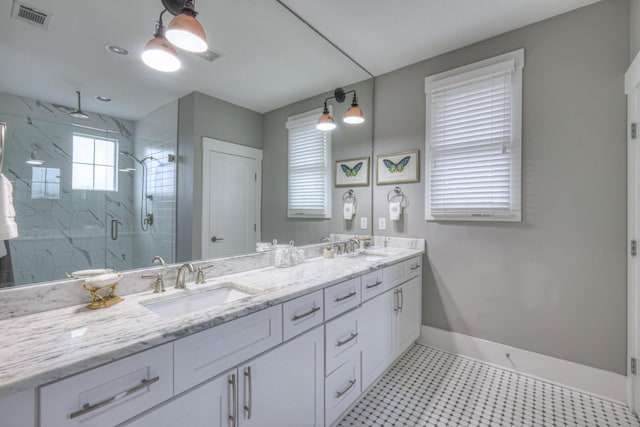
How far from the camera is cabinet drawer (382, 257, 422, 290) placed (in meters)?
2.11

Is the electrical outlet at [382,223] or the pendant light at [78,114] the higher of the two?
the pendant light at [78,114]

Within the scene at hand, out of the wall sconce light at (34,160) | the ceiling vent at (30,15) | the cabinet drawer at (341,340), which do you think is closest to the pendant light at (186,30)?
the ceiling vent at (30,15)

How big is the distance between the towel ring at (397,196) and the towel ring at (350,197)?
1.12 feet

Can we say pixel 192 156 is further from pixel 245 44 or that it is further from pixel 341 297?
pixel 341 297

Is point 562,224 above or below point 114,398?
above

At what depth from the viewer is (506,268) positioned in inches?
90.4

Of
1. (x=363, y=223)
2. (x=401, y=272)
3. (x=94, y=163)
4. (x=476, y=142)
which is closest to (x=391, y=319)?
(x=401, y=272)

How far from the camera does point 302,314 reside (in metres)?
1.39

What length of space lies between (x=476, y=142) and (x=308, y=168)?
143cm

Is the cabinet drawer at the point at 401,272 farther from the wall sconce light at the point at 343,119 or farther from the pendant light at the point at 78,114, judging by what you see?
the pendant light at the point at 78,114

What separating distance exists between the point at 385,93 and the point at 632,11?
68.5 inches

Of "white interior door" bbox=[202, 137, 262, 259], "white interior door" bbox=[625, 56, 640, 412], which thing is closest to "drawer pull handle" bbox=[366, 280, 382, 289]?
"white interior door" bbox=[202, 137, 262, 259]

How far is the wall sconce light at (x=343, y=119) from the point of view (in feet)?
7.80

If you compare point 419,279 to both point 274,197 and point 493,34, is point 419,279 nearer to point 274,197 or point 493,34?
point 274,197
